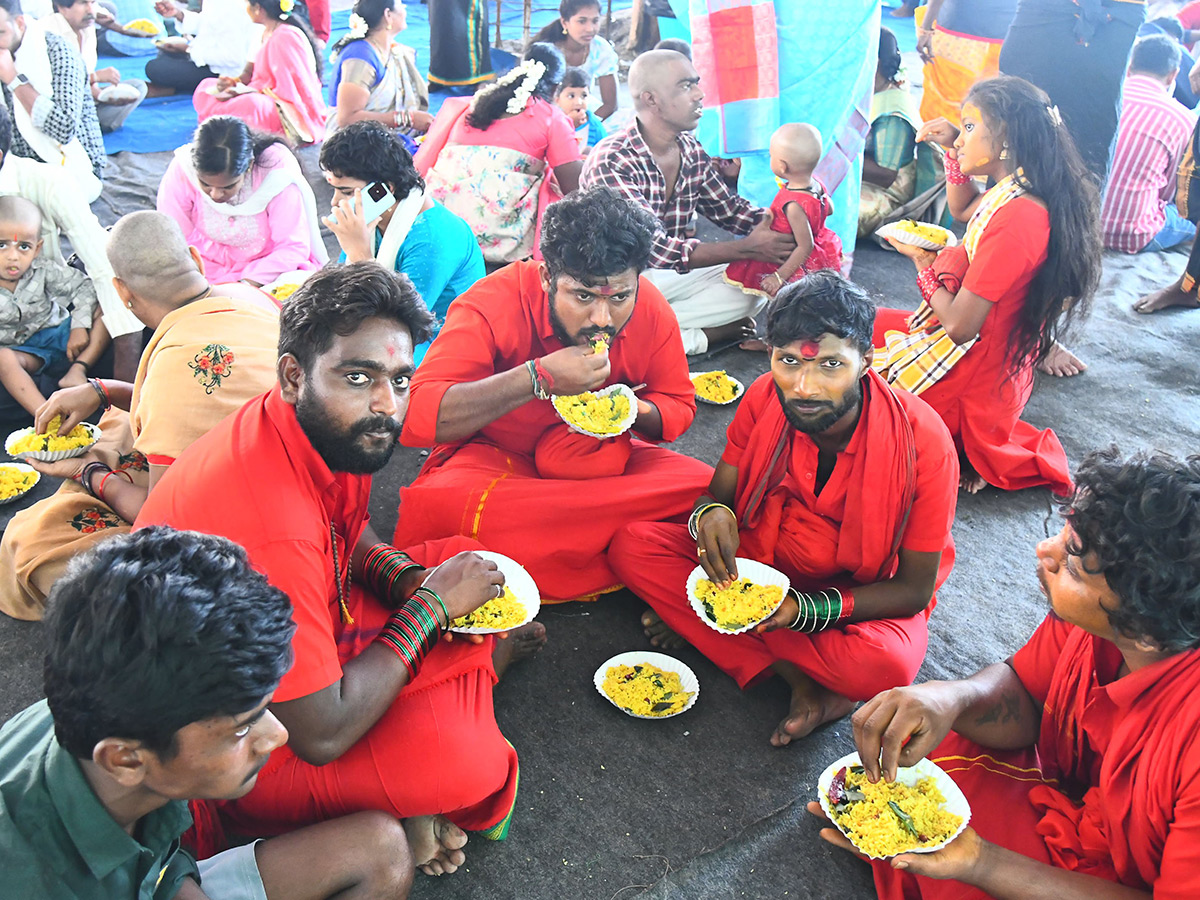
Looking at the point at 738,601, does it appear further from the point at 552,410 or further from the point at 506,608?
the point at 552,410

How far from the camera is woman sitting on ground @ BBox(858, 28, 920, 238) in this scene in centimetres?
626

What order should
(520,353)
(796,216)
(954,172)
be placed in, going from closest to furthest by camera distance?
(520,353) → (954,172) → (796,216)

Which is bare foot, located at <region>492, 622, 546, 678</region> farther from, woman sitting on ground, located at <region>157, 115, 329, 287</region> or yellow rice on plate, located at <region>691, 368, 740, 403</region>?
woman sitting on ground, located at <region>157, 115, 329, 287</region>

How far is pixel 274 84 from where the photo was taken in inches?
277

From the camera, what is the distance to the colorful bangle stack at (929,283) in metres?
4.12

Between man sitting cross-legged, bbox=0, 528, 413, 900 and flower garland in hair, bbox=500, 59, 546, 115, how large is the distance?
418 centimetres

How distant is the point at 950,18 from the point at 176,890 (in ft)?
25.8

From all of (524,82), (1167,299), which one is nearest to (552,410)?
(524,82)

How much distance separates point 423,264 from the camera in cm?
412

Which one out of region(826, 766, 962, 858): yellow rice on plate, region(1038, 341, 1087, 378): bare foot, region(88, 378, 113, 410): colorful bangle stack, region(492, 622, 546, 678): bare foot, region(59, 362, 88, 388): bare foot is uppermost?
region(88, 378, 113, 410): colorful bangle stack

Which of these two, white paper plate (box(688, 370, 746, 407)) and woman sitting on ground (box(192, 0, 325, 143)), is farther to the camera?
woman sitting on ground (box(192, 0, 325, 143))

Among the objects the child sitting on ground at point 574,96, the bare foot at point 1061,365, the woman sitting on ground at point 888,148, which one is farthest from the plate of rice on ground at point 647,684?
the woman sitting on ground at point 888,148

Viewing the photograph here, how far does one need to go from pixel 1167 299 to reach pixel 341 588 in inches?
226

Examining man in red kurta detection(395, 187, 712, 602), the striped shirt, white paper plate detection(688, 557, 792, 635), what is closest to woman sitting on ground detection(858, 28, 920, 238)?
the striped shirt
